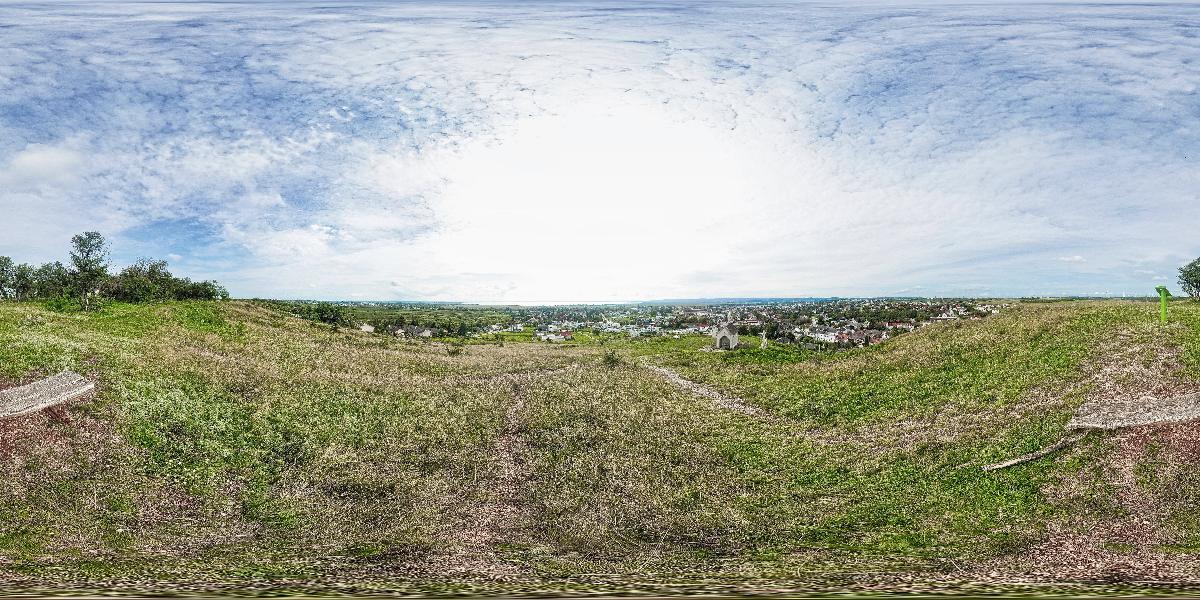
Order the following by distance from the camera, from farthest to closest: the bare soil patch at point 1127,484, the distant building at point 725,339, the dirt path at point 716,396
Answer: the distant building at point 725,339
the dirt path at point 716,396
the bare soil patch at point 1127,484

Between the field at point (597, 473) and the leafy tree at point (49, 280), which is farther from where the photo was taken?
the leafy tree at point (49, 280)

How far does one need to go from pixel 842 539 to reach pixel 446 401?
19859 mm

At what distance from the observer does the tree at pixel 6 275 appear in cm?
9381

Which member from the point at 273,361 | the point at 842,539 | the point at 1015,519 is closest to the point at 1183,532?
the point at 1015,519

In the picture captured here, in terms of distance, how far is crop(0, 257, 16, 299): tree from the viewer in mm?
93812

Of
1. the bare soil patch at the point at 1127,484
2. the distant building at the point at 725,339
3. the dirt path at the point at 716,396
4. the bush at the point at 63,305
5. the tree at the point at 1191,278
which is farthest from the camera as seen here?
the tree at the point at 1191,278

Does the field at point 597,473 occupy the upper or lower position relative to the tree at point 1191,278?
lower

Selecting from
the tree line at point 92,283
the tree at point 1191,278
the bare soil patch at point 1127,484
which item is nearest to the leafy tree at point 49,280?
the tree line at point 92,283

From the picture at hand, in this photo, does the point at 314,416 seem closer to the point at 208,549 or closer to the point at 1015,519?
→ the point at 208,549

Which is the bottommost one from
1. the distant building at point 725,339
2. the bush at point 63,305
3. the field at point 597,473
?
the field at point 597,473

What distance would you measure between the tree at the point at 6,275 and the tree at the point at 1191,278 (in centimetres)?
18023

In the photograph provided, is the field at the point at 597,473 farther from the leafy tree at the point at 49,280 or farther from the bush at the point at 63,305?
the leafy tree at the point at 49,280

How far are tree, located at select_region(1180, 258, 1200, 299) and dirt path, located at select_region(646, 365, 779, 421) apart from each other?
79423mm

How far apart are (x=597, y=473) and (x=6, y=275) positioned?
128 metres
